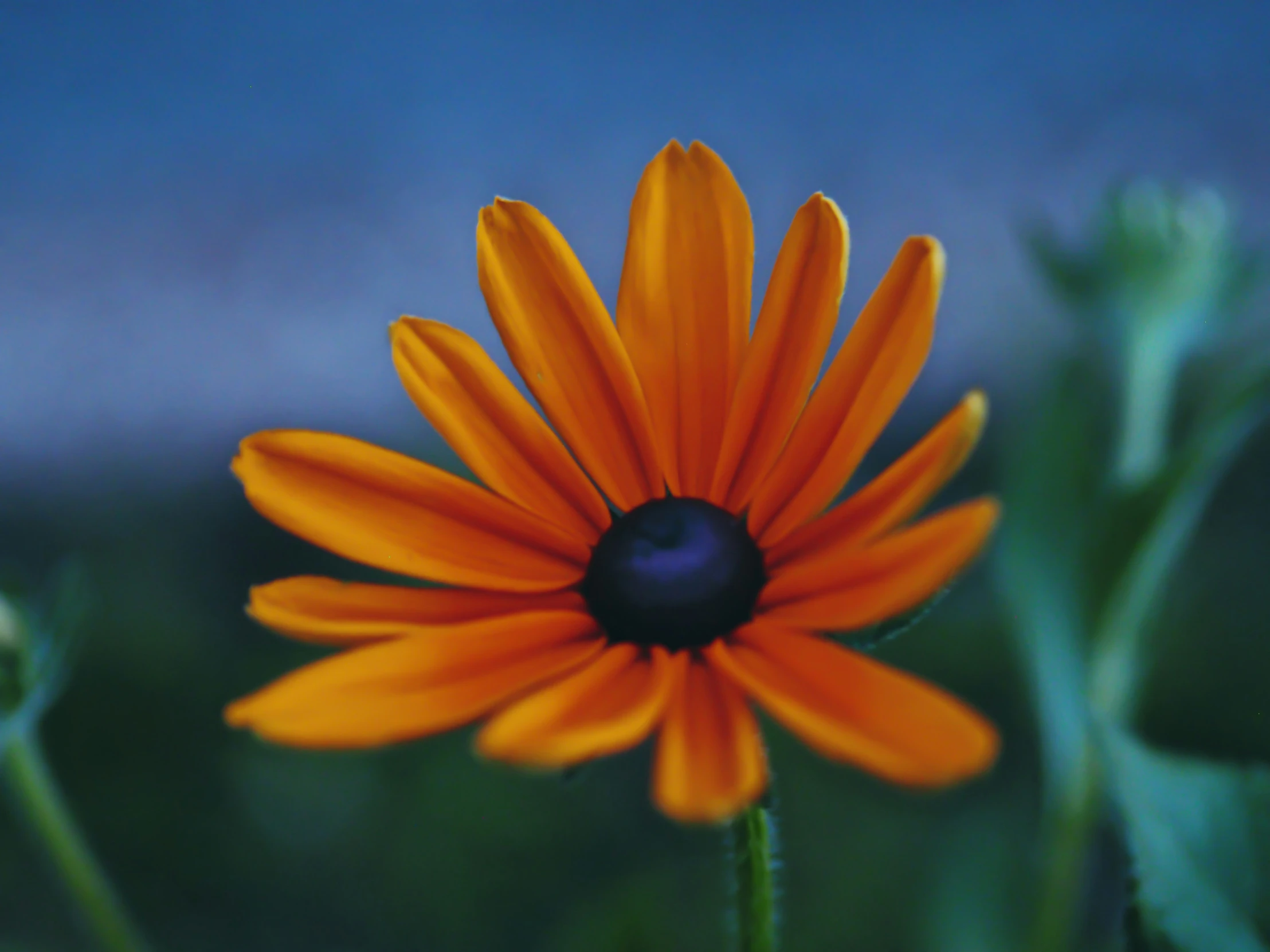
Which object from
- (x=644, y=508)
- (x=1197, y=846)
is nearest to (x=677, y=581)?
(x=644, y=508)

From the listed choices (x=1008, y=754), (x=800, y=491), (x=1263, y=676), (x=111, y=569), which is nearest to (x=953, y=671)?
(x=1008, y=754)

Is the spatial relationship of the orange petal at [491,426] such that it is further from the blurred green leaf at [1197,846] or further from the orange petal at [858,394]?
the blurred green leaf at [1197,846]

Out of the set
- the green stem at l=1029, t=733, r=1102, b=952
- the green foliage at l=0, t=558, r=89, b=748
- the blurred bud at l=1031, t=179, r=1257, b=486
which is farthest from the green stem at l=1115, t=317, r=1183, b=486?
the green foliage at l=0, t=558, r=89, b=748

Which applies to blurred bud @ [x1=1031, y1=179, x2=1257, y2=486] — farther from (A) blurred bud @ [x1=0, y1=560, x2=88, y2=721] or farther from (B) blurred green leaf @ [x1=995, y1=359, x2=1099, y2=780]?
(A) blurred bud @ [x1=0, y1=560, x2=88, y2=721]

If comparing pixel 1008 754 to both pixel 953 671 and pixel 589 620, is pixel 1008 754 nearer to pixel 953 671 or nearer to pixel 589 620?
pixel 953 671

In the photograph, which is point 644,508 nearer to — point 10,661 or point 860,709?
point 860,709
